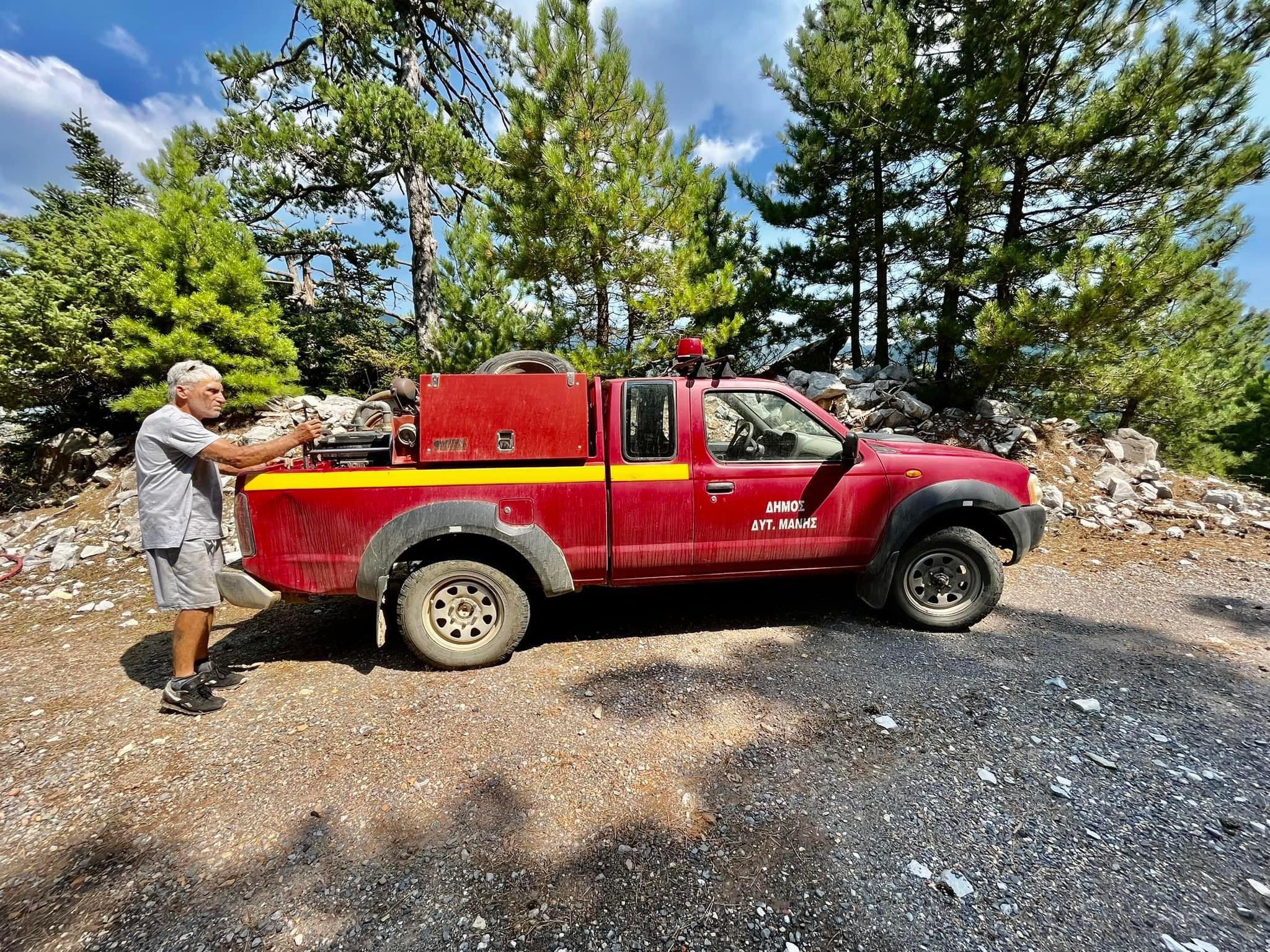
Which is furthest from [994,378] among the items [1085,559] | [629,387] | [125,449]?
[125,449]

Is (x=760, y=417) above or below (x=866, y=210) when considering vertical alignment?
below

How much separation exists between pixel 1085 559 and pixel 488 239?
8596 millimetres

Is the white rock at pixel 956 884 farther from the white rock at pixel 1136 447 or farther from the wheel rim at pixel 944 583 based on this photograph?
the white rock at pixel 1136 447

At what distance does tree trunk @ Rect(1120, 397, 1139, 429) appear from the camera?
7.34 metres

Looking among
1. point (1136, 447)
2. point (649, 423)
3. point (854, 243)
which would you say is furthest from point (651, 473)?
point (1136, 447)

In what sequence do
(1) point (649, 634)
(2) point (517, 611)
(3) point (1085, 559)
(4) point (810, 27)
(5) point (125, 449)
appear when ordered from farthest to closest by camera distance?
(5) point (125, 449) < (4) point (810, 27) < (3) point (1085, 559) < (1) point (649, 634) < (2) point (517, 611)

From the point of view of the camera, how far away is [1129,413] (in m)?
7.93

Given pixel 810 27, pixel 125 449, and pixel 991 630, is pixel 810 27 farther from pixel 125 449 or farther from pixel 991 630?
pixel 125 449

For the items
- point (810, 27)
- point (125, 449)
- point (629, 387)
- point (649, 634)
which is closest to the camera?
point (629, 387)

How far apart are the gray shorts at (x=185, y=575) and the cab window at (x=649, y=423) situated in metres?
2.53

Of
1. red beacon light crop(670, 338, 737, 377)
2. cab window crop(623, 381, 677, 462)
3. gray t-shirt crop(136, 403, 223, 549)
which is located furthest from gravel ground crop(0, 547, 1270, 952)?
red beacon light crop(670, 338, 737, 377)

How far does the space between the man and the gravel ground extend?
303 millimetres

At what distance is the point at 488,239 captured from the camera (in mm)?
7504

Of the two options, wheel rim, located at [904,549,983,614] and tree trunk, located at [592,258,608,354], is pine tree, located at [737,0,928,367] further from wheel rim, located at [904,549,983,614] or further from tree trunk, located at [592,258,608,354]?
wheel rim, located at [904,549,983,614]
